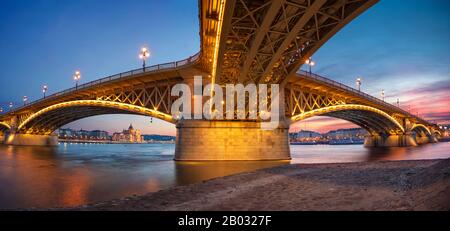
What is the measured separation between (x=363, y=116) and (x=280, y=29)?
50.9 metres

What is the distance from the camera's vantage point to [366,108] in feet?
159

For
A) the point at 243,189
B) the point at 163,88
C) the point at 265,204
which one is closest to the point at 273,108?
the point at 163,88

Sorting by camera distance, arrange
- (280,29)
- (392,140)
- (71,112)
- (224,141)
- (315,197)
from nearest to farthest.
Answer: (315,197) < (280,29) < (224,141) < (71,112) < (392,140)

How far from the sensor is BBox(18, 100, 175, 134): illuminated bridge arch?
3745 cm

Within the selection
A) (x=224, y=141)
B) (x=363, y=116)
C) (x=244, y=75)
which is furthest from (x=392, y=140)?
(x=244, y=75)

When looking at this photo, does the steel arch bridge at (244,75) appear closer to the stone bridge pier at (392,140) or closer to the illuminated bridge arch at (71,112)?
the illuminated bridge arch at (71,112)

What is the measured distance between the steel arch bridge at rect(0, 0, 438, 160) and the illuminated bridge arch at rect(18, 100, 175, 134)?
7.7 inches

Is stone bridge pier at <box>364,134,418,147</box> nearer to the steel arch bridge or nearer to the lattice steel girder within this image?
the steel arch bridge

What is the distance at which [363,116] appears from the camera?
58156 millimetres

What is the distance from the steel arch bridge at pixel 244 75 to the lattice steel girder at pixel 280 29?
5 cm

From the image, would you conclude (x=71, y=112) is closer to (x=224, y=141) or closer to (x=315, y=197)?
(x=224, y=141)

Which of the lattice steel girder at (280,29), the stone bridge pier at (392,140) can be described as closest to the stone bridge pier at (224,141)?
the lattice steel girder at (280,29)

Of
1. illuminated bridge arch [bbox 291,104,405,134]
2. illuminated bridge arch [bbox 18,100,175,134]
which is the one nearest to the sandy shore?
illuminated bridge arch [bbox 18,100,175,134]
